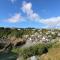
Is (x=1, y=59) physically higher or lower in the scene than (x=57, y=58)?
lower

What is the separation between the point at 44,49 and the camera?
31.2m

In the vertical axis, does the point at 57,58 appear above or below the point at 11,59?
above

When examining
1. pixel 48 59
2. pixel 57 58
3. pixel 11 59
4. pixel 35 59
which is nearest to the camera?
pixel 57 58

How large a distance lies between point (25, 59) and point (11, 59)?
5.43 metres

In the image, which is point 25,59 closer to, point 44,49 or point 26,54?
point 26,54

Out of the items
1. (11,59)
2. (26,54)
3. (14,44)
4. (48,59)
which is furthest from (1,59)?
(14,44)

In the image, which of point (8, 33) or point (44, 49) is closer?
point (44, 49)

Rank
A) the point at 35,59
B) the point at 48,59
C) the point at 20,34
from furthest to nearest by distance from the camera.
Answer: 1. the point at 20,34
2. the point at 35,59
3. the point at 48,59

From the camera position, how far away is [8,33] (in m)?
65.9

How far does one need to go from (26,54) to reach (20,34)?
115 feet

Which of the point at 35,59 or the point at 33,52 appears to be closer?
the point at 35,59

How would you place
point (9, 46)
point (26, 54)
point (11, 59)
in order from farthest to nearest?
point (9, 46), point (11, 59), point (26, 54)

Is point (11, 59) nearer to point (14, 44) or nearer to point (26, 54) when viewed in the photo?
point (26, 54)

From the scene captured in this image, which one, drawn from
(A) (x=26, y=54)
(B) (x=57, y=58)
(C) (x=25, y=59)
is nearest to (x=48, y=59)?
(B) (x=57, y=58)
